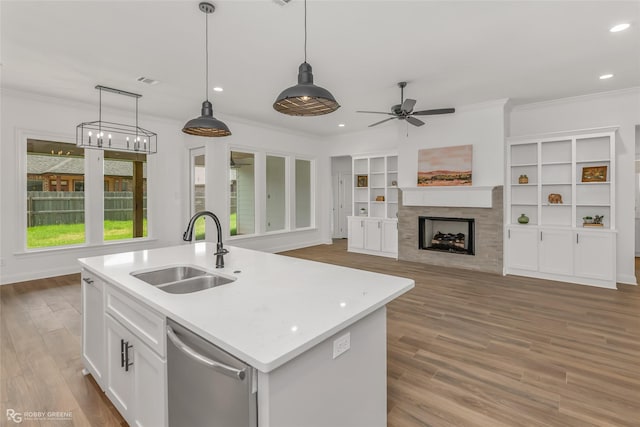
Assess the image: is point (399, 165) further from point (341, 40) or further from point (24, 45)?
point (24, 45)

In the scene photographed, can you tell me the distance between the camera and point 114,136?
575 centimetres

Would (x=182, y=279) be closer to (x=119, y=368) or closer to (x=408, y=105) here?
(x=119, y=368)

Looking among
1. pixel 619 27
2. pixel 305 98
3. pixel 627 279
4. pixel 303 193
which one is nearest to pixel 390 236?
pixel 303 193

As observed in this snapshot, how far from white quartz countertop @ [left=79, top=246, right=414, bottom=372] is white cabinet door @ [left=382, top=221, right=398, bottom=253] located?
485cm

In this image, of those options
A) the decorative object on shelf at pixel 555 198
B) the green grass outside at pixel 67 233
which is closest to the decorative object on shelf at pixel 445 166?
the decorative object on shelf at pixel 555 198

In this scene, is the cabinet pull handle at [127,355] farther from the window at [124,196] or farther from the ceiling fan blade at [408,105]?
the window at [124,196]

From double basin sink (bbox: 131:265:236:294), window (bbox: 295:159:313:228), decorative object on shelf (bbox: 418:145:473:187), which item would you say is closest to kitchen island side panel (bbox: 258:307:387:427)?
double basin sink (bbox: 131:265:236:294)

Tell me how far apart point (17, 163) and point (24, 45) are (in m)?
2.34

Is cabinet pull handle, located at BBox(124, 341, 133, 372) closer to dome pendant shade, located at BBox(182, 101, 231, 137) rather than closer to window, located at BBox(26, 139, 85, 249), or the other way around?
dome pendant shade, located at BBox(182, 101, 231, 137)

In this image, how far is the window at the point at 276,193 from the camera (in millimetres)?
7643

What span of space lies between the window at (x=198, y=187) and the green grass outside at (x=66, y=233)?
1238 millimetres

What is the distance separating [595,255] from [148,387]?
5.81 m

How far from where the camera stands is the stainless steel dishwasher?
1.06 m

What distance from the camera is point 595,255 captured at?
4641 mm
